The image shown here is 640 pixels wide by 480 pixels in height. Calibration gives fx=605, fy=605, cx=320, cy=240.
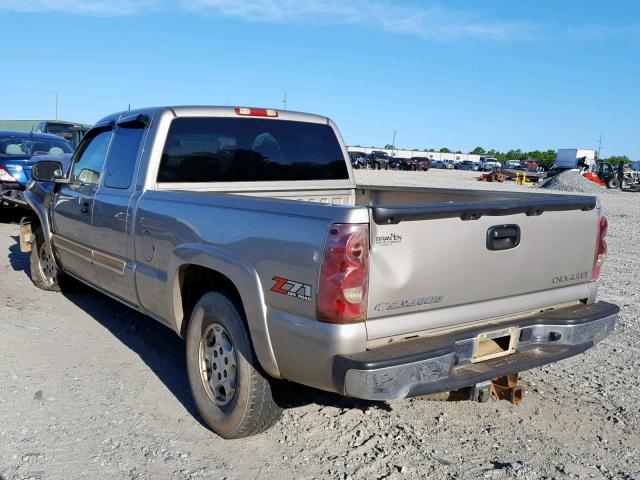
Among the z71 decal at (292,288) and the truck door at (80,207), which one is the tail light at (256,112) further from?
the z71 decal at (292,288)

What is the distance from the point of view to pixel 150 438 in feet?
12.0

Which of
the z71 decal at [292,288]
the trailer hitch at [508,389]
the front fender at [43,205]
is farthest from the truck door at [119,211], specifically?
the trailer hitch at [508,389]

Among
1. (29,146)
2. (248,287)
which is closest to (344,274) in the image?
(248,287)

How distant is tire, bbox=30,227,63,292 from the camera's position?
22.1 ft

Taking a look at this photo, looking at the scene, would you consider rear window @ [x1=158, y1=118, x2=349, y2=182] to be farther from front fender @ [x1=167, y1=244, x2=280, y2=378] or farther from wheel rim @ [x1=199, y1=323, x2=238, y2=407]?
wheel rim @ [x1=199, y1=323, x2=238, y2=407]

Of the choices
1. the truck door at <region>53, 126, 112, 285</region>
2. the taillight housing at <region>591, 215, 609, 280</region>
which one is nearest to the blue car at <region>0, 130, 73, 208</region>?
the truck door at <region>53, 126, 112, 285</region>

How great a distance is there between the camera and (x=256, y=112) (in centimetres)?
495

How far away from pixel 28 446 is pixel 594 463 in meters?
3.24

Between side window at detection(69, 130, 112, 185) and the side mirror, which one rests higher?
side window at detection(69, 130, 112, 185)

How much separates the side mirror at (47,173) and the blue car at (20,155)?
464cm

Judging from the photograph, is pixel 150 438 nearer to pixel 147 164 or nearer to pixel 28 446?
pixel 28 446

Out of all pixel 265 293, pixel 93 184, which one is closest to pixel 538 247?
pixel 265 293

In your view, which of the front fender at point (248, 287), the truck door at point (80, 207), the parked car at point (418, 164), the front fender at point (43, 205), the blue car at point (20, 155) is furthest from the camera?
the parked car at point (418, 164)

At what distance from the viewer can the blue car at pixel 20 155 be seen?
11281 millimetres
